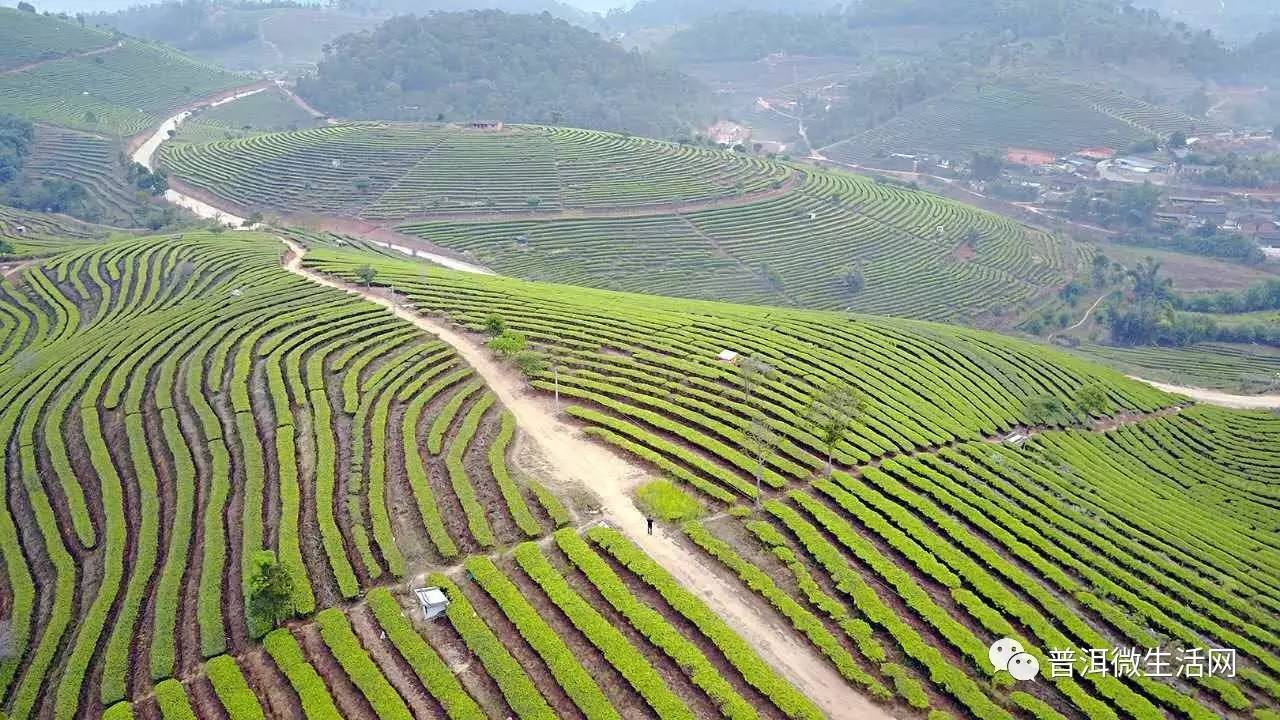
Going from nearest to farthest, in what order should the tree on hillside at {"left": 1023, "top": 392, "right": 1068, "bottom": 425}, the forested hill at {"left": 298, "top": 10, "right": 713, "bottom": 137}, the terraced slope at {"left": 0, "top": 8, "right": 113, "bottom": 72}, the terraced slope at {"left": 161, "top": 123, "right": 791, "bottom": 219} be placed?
the tree on hillside at {"left": 1023, "top": 392, "right": 1068, "bottom": 425}
the terraced slope at {"left": 161, "top": 123, "right": 791, "bottom": 219}
the terraced slope at {"left": 0, "top": 8, "right": 113, "bottom": 72}
the forested hill at {"left": 298, "top": 10, "right": 713, "bottom": 137}

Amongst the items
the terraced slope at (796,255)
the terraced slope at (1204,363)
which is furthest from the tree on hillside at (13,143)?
the terraced slope at (1204,363)

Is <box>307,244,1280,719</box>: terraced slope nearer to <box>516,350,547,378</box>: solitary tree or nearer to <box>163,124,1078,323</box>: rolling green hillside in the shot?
<box>516,350,547,378</box>: solitary tree

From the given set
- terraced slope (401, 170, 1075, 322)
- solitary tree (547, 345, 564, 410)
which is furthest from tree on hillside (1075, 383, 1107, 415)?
terraced slope (401, 170, 1075, 322)

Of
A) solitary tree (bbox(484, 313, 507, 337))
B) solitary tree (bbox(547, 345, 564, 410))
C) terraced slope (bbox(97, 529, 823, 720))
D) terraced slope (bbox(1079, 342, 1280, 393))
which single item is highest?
solitary tree (bbox(484, 313, 507, 337))

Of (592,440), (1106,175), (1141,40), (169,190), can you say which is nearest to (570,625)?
(592,440)

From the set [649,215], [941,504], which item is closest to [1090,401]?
→ [941,504]

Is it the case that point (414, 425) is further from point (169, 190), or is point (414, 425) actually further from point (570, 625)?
point (169, 190)
